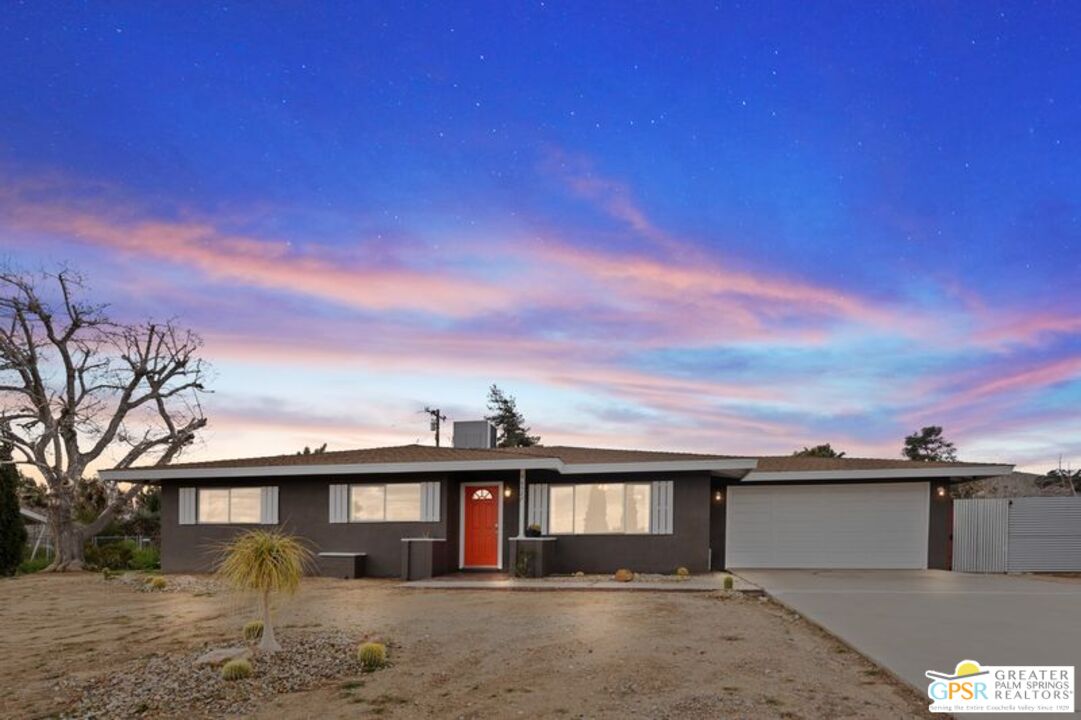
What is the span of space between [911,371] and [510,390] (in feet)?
96.5

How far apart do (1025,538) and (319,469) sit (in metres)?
15.7

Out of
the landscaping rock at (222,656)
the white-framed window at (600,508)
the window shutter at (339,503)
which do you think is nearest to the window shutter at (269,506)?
the window shutter at (339,503)

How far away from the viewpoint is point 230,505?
59.2ft

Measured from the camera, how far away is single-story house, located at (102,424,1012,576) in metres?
15.9

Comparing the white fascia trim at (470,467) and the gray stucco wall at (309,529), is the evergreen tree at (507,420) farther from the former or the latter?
the white fascia trim at (470,467)

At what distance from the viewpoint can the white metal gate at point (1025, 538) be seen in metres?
17.8

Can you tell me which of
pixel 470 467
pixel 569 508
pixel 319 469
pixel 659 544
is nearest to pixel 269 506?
pixel 319 469

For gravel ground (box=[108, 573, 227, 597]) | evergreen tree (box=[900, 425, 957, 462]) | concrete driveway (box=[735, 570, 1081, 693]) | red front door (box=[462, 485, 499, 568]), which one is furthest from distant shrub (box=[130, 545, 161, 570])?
evergreen tree (box=[900, 425, 957, 462])

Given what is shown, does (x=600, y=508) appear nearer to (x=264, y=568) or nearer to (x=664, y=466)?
(x=664, y=466)

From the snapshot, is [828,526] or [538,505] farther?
[828,526]

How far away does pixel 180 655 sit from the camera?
7906 mm

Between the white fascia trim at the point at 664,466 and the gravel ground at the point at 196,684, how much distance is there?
8250mm

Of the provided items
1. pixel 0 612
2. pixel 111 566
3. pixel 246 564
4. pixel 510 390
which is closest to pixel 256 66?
pixel 246 564

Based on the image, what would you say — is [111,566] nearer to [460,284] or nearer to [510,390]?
[460,284]
